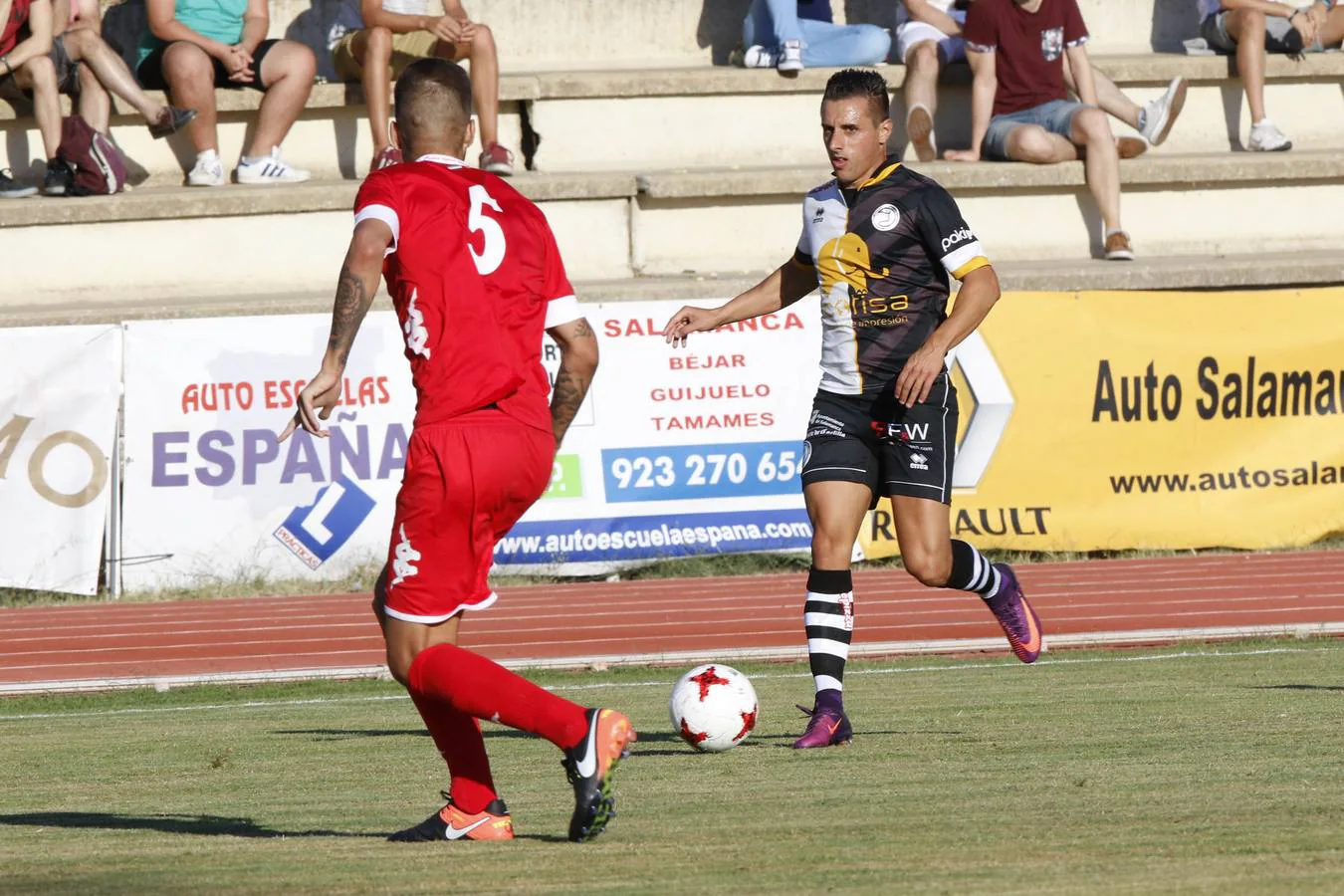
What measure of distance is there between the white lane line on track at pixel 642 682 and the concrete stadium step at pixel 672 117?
7206mm

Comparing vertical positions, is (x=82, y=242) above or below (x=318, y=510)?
above

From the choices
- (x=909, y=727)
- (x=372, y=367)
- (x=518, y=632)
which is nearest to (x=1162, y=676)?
(x=909, y=727)

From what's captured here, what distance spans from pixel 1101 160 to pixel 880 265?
8.95m

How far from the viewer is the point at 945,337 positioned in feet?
21.1

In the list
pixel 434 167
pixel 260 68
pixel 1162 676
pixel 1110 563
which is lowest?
pixel 1110 563

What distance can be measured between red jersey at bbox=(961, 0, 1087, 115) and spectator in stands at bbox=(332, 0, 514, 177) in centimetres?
391

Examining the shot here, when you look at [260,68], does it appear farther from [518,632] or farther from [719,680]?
[719,680]

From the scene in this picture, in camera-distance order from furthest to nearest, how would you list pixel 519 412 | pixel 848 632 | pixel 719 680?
pixel 848 632 → pixel 719 680 → pixel 519 412

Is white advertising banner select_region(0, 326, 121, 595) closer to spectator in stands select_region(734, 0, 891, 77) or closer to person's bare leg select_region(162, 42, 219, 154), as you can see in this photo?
person's bare leg select_region(162, 42, 219, 154)

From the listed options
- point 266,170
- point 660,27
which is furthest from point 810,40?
point 266,170

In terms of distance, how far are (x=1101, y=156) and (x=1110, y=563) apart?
3.81 meters

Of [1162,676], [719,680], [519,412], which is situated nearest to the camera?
[519,412]

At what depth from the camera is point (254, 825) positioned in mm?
5012

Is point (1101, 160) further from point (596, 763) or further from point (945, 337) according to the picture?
point (596, 763)
